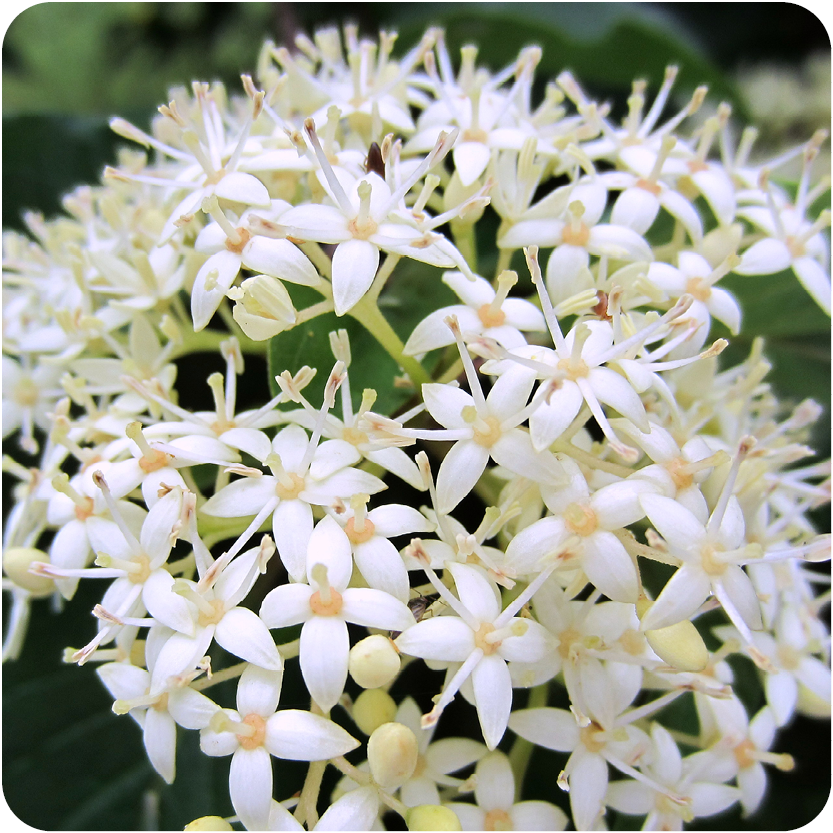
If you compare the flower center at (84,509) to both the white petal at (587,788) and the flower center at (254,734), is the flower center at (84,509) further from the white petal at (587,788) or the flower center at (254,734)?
the white petal at (587,788)

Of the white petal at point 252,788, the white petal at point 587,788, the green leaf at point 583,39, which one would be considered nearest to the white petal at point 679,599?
the white petal at point 587,788

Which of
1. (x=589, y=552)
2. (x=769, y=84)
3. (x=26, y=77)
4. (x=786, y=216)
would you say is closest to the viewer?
(x=589, y=552)

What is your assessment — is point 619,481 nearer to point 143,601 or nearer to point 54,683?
point 143,601

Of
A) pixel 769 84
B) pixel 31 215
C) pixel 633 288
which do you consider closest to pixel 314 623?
pixel 633 288

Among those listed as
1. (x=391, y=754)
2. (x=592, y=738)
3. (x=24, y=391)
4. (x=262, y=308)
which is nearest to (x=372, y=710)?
(x=391, y=754)

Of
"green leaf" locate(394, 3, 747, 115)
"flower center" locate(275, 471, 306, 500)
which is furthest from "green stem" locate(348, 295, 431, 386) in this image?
"green leaf" locate(394, 3, 747, 115)

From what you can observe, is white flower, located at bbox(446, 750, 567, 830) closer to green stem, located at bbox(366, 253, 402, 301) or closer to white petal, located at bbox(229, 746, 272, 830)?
white petal, located at bbox(229, 746, 272, 830)

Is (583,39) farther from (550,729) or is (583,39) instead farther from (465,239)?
(550,729)
